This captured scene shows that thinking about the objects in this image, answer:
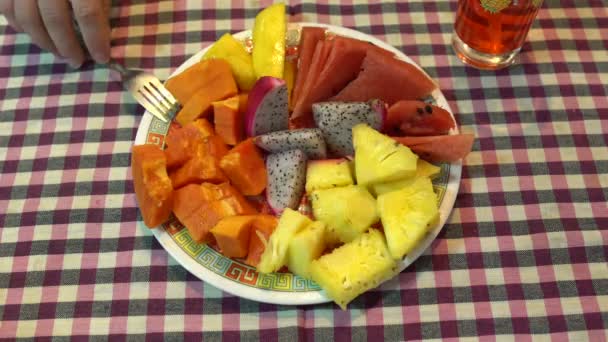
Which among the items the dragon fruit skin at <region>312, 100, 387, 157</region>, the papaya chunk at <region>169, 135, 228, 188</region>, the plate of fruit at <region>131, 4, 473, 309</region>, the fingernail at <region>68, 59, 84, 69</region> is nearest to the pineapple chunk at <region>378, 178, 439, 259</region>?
the plate of fruit at <region>131, 4, 473, 309</region>

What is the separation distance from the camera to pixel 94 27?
168 centimetres

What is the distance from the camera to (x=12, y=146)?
1729 mm

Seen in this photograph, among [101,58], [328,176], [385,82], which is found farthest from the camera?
[101,58]

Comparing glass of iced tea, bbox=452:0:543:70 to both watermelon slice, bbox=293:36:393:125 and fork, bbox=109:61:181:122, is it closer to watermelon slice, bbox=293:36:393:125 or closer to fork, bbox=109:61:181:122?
watermelon slice, bbox=293:36:393:125

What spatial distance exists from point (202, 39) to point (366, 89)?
724mm

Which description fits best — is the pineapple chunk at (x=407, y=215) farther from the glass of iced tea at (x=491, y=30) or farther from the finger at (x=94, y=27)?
the finger at (x=94, y=27)

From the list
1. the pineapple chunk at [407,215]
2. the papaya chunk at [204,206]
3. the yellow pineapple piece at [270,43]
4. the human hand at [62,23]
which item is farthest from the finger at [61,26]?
the pineapple chunk at [407,215]

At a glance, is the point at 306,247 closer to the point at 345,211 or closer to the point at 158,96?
the point at 345,211

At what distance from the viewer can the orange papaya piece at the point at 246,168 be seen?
1.44 meters

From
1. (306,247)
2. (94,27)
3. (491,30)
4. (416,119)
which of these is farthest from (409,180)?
(94,27)

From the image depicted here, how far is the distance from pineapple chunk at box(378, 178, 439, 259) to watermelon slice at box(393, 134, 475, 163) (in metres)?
0.15

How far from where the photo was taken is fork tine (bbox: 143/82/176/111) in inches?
64.6

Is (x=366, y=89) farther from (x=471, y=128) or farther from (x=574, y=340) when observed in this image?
(x=574, y=340)

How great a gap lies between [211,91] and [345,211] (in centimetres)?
56
